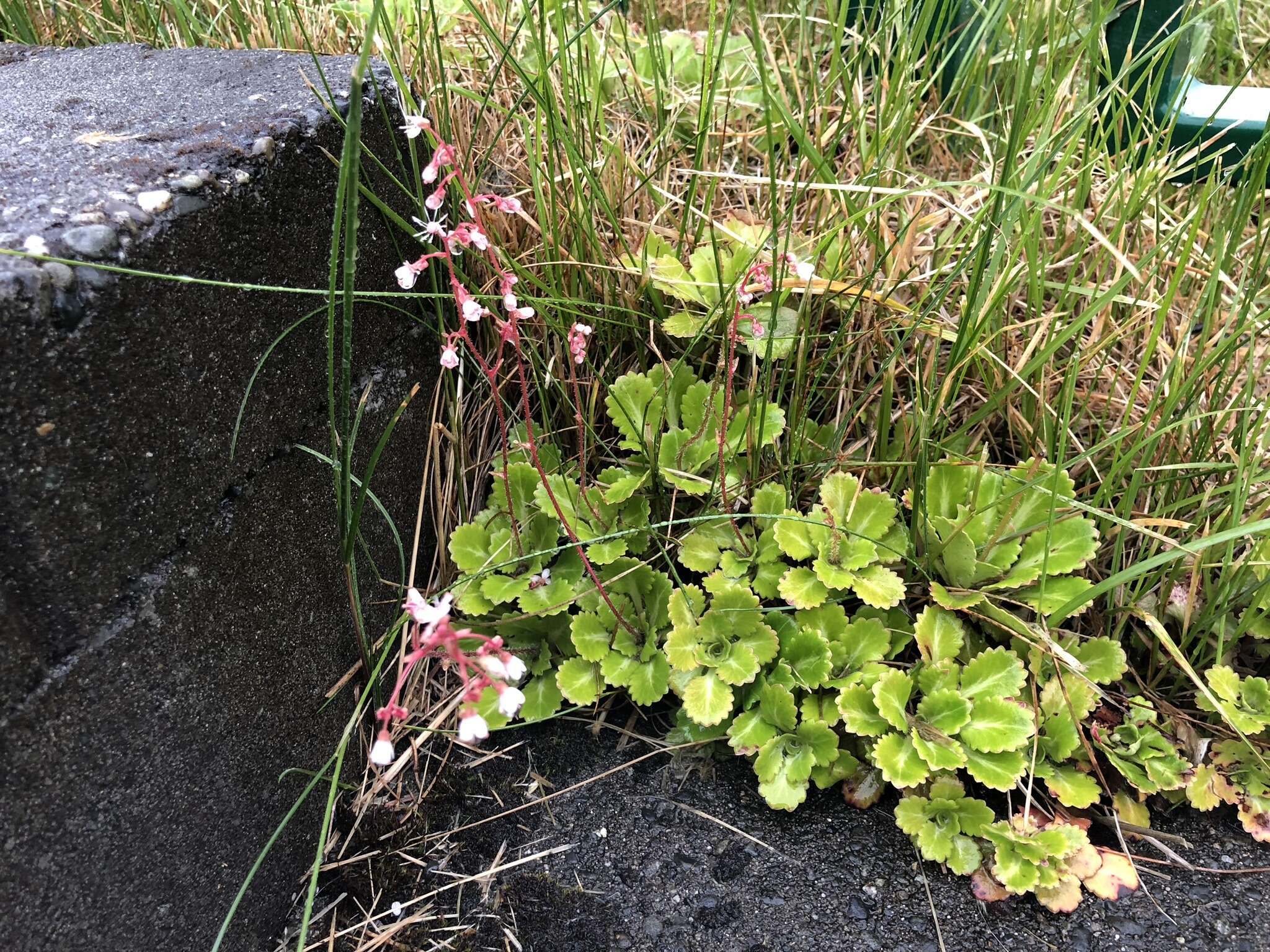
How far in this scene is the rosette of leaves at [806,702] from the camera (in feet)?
4.26

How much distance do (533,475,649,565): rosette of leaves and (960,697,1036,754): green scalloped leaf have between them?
0.59 meters

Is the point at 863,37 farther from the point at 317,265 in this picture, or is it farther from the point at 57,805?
the point at 57,805

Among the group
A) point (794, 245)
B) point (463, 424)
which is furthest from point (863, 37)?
point (463, 424)

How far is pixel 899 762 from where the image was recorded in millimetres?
1247

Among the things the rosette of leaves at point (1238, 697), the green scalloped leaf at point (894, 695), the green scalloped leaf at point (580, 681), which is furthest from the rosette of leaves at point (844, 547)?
the rosette of leaves at point (1238, 697)

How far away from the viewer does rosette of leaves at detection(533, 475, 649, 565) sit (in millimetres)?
1469

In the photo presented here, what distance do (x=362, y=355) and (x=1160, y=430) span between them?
1261 millimetres

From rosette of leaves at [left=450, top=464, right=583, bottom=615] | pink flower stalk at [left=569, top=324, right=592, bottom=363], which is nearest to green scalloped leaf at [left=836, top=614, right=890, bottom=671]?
rosette of leaves at [left=450, top=464, right=583, bottom=615]

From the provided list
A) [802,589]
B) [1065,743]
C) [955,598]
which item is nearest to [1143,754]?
[1065,743]

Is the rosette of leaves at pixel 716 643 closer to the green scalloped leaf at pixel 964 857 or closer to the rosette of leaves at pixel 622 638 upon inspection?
the rosette of leaves at pixel 622 638

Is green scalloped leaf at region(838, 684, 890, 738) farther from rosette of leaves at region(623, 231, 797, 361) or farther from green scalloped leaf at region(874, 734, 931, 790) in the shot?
rosette of leaves at region(623, 231, 797, 361)

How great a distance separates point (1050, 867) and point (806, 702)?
40 cm

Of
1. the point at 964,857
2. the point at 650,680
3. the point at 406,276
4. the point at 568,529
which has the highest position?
the point at 406,276

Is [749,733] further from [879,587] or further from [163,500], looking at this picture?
[163,500]
